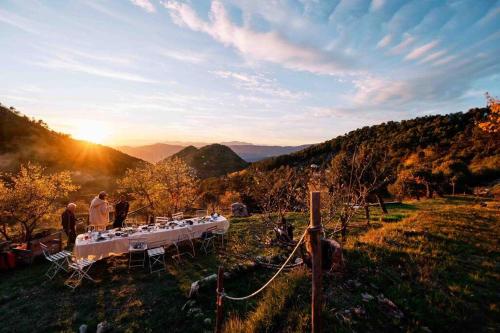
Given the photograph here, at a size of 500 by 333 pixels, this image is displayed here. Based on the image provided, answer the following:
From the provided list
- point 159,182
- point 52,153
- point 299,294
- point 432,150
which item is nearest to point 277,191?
point 299,294

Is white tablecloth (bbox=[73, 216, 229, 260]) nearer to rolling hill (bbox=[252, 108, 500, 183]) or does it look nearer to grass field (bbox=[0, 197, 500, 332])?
grass field (bbox=[0, 197, 500, 332])

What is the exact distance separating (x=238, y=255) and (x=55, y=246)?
724 centimetres

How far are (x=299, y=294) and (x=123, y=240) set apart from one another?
6.12 meters

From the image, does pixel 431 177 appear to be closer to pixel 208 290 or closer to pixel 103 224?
pixel 208 290

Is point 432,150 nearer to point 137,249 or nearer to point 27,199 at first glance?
point 137,249

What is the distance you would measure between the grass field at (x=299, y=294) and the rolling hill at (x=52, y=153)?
2213 inches

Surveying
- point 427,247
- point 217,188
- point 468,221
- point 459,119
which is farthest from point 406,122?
point 427,247

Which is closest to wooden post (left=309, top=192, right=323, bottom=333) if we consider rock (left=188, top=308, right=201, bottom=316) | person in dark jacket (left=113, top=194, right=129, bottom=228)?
rock (left=188, top=308, right=201, bottom=316)

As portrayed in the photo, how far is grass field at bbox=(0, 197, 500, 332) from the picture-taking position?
16.1 feet

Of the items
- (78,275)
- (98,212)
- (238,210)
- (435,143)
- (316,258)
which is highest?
(435,143)

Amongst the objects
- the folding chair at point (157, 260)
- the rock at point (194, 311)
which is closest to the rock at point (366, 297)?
the rock at point (194, 311)

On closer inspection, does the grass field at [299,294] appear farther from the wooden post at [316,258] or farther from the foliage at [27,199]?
the foliage at [27,199]

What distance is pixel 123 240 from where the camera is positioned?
28.2 feet

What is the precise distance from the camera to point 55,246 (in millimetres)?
9992
